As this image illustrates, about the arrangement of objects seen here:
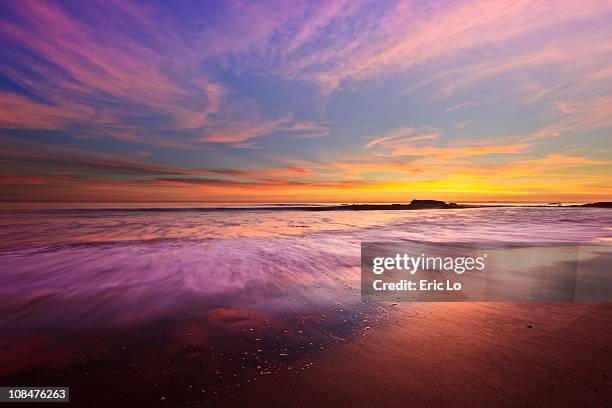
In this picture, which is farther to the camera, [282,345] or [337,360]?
[282,345]

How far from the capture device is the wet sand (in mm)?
2973

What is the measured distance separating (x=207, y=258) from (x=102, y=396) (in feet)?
24.8

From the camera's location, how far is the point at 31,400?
3.05 m

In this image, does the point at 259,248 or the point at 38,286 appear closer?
the point at 38,286

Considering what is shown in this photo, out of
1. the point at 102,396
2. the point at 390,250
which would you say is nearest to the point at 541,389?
the point at 102,396

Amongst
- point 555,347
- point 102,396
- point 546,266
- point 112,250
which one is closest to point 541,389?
point 555,347

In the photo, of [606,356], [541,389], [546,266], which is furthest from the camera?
[546,266]

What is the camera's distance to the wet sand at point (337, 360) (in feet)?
9.75

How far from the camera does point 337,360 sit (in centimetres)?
367

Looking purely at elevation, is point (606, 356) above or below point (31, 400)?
above

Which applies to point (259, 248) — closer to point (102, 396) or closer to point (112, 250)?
point (112, 250)

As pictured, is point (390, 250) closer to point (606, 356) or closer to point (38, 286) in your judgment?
point (606, 356)

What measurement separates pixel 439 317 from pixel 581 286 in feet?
13.3

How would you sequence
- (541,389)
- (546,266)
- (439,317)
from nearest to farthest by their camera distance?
(541,389), (439,317), (546,266)
